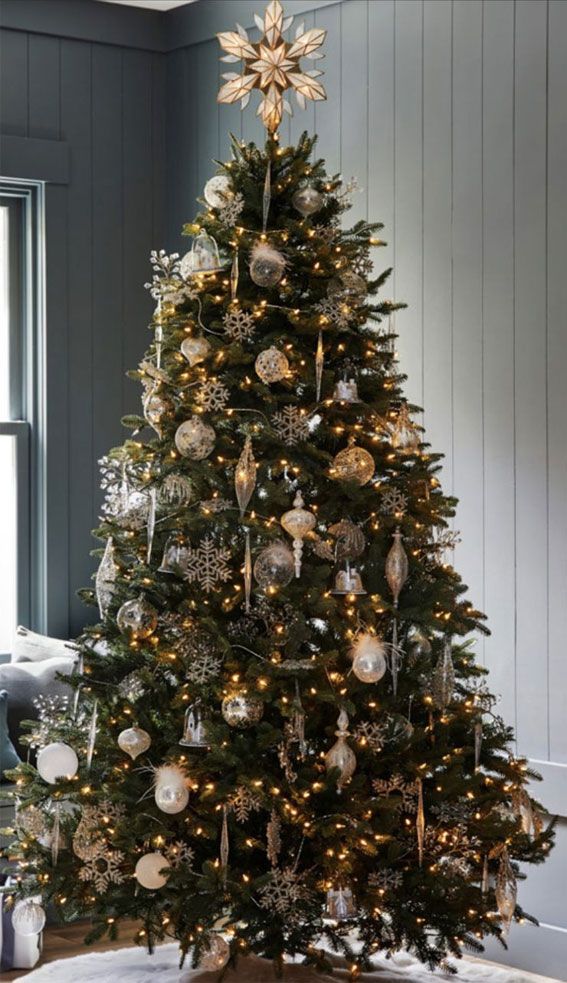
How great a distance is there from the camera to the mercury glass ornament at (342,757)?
287 centimetres

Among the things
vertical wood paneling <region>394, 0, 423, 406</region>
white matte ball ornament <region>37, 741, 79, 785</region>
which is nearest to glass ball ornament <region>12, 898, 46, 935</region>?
white matte ball ornament <region>37, 741, 79, 785</region>

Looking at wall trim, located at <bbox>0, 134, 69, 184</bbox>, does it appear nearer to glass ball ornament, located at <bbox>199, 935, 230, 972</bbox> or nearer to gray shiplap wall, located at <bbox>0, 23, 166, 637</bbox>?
gray shiplap wall, located at <bbox>0, 23, 166, 637</bbox>

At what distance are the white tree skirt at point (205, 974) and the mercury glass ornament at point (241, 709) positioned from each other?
29.4 inches

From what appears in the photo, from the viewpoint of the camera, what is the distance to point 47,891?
9.82 feet

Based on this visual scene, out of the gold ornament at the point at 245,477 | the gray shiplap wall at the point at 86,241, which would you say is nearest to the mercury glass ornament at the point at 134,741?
the gold ornament at the point at 245,477

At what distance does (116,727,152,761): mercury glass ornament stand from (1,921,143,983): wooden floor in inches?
51.6

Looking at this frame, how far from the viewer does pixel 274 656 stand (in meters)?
2.92

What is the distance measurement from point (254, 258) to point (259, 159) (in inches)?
10.0

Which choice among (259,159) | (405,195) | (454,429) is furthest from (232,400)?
(405,195)

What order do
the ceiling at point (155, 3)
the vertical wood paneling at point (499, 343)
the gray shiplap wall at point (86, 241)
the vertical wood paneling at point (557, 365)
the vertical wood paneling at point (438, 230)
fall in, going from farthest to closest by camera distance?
the ceiling at point (155, 3) → the gray shiplap wall at point (86, 241) → the vertical wood paneling at point (438, 230) → the vertical wood paneling at point (499, 343) → the vertical wood paneling at point (557, 365)

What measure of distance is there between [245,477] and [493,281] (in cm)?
158

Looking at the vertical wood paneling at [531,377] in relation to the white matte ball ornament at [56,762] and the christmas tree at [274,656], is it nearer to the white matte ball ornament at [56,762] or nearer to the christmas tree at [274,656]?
the christmas tree at [274,656]

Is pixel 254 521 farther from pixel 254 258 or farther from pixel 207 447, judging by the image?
pixel 254 258

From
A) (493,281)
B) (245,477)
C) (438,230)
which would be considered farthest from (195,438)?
(438,230)
